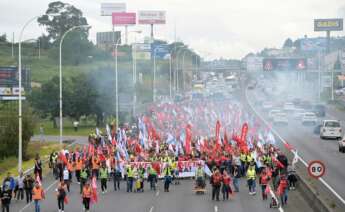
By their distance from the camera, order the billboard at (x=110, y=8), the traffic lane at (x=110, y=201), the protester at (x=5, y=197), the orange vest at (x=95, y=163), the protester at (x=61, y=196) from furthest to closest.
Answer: the billboard at (x=110, y=8)
the orange vest at (x=95, y=163)
the traffic lane at (x=110, y=201)
the protester at (x=5, y=197)
the protester at (x=61, y=196)

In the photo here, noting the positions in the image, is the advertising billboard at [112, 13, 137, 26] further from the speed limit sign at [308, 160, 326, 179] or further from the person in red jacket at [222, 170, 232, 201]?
the speed limit sign at [308, 160, 326, 179]

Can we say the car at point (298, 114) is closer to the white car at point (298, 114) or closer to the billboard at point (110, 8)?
the white car at point (298, 114)

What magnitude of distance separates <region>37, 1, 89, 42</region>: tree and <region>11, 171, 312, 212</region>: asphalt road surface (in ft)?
484

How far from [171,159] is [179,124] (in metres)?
18.6

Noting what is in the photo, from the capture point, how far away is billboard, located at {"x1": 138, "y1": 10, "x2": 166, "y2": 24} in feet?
477

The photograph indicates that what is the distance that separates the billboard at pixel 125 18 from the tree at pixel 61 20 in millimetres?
55880

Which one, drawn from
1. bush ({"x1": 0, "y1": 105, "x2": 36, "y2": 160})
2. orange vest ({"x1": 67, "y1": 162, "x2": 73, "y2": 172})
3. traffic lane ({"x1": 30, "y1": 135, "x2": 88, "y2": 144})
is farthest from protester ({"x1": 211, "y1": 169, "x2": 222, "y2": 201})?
traffic lane ({"x1": 30, "y1": 135, "x2": 88, "y2": 144})

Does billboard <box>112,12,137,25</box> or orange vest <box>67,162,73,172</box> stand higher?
billboard <box>112,12,137,25</box>

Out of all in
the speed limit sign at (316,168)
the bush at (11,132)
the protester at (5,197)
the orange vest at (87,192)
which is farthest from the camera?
the bush at (11,132)

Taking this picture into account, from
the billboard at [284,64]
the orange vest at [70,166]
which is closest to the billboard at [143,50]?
the billboard at [284,64]

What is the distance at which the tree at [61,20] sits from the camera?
17775 cm

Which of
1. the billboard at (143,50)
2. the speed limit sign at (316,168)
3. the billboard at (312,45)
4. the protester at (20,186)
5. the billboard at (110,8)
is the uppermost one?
the billboard at (110,8)

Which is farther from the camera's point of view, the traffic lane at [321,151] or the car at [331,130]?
the car at [331,130]

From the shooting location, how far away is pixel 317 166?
24.8 meters
